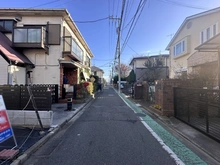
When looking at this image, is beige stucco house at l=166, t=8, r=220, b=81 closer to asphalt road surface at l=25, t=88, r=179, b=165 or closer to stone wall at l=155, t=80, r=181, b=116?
stone wall at l=155, t=80, r=181, b=116

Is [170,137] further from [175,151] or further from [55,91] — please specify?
[55,91]

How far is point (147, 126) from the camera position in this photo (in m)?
6.21

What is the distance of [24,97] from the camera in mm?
6242

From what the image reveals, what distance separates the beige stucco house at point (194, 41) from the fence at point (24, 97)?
918 cm

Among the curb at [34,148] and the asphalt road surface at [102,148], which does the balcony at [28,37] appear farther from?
the asphalt road surface at [102,148]

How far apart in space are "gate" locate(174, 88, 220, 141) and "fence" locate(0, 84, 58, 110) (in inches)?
209

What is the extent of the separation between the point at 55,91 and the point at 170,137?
972 centimetres

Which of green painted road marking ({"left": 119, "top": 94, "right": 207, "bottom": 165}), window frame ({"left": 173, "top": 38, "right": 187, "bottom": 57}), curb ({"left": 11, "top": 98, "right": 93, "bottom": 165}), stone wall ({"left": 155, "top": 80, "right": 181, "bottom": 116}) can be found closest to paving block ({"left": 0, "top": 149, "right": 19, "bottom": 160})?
curb ({"left": 11, "top": 98, "right": 93, "bottom": 165})

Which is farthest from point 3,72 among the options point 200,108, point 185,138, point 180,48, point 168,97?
point 180,48

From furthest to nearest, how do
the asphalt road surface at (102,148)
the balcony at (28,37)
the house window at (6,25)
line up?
the house window at (6,25) → the balcony at (28,37) → the asphalt road surface at (102,148)

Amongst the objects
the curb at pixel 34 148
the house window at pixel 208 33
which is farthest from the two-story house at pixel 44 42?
the house window at pixel 208 33

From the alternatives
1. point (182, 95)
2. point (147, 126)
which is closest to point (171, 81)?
point (182, 95)

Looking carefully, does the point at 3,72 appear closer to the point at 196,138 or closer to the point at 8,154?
the point at 8,154

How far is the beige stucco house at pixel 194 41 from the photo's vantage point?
44.8ft
